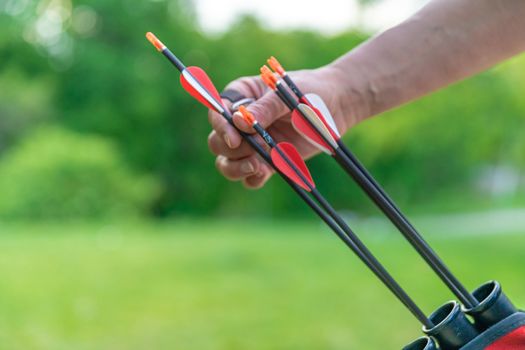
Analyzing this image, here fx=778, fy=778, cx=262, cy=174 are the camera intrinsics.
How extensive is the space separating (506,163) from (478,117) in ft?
19.7

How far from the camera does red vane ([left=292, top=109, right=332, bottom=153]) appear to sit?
86 cm

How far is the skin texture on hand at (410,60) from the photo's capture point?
999 millimetres

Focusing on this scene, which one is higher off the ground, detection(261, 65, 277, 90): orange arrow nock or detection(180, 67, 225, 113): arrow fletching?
detection(180, 67, 225, 113): arrow fletching

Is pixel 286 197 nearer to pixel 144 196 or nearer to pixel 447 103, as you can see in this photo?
pixel 144 196

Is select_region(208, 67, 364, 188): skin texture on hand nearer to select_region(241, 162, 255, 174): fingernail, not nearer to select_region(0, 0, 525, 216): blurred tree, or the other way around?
select_region(241, 162, 255, 174): fingernail

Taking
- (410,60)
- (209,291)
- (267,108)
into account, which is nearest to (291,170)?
(267,108)

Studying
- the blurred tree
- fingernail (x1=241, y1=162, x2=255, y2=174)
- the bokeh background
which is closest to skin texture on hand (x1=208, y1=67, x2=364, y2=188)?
fingernail (x1=241, y1=162, x2=255, y2=174)

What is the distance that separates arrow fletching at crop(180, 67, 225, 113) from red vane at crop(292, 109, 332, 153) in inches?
3.4

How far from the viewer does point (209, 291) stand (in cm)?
482

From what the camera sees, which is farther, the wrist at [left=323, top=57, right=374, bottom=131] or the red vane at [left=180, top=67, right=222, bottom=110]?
the wrist at [left=323, top=57, right=374, bottom=131]

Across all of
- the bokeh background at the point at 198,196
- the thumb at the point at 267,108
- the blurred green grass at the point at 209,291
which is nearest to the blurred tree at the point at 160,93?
the bokeh background at the point at 198,196

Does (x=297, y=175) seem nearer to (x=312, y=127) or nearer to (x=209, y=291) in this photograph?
(x=312, y=127)

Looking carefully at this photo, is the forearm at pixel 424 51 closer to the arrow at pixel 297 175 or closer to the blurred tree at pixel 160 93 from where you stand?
the arrow at pixel 297 175

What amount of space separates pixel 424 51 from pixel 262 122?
0.25 m
